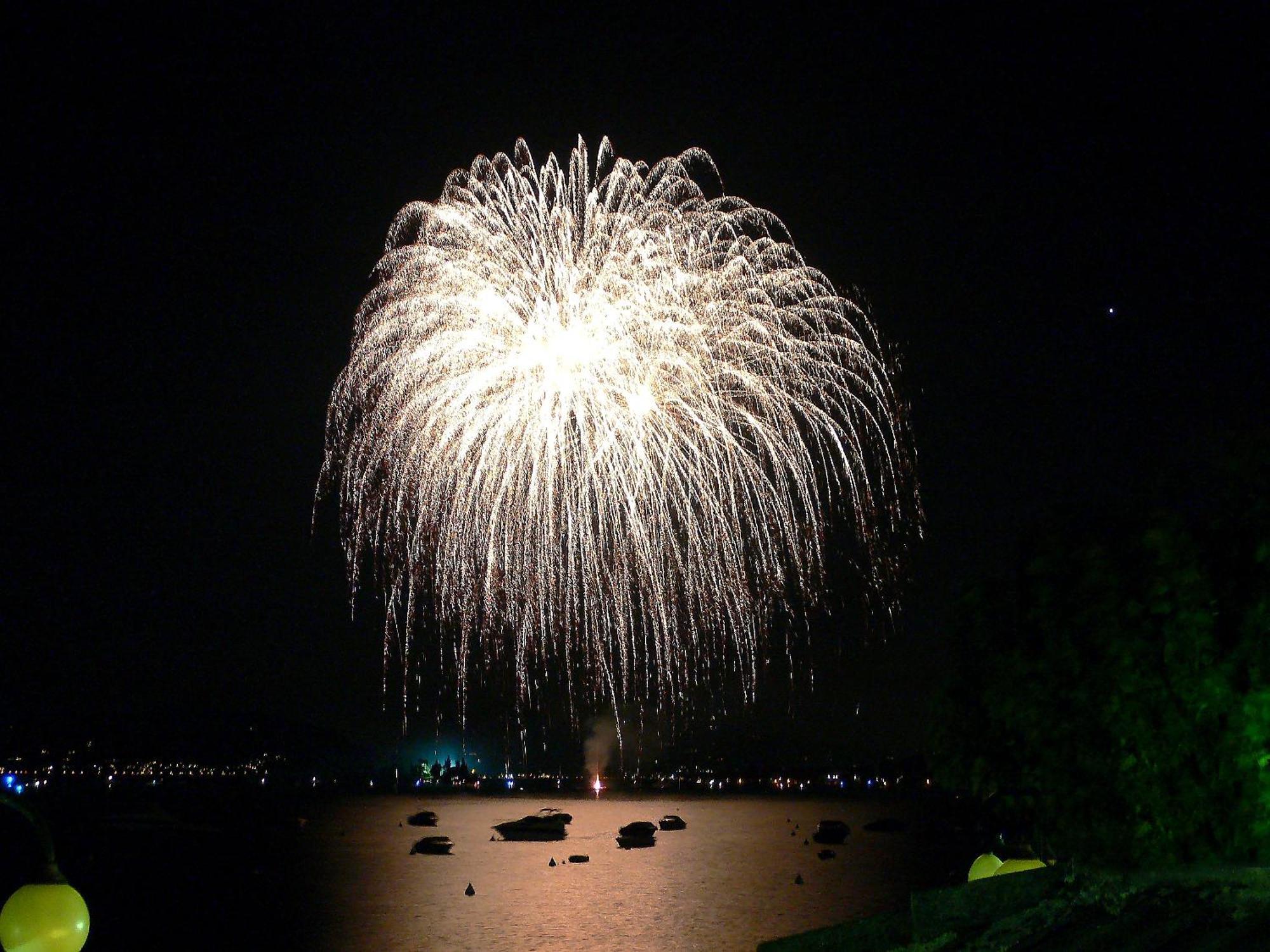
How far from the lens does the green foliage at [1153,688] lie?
8859 millimetres

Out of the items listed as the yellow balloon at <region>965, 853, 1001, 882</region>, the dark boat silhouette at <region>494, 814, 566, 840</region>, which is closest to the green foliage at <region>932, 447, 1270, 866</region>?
the yellow balloon at <region>965, 853, 1001, 882</region>

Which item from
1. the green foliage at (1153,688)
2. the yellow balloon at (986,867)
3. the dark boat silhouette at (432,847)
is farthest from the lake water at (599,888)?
the green foliage at (1153,688)

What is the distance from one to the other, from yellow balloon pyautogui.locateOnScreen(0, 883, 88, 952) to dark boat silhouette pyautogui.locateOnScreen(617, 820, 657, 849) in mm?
89405

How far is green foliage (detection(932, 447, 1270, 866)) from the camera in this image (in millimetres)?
8859

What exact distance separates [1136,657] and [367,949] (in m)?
41.2

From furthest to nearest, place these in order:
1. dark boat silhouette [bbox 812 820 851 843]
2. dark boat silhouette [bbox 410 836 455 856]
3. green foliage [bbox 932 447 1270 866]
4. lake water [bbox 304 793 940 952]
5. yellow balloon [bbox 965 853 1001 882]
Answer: dark boat silhouette [bbox 812 820 851 843], dark boat silhouette [bbox 410 836 455 856], lake water [bbox 304 793 940 952], yellow balloon [bbox 965 853 1001 882], green foliage [bbox 932 447 1270 866]

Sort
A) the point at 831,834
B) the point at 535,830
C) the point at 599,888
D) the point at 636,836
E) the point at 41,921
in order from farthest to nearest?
the point at 535,830
the point at 831,834
the point at 636,836
the point at 599,888
the point at 41,921

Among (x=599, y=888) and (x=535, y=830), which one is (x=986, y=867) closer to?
(x=599, y=888)

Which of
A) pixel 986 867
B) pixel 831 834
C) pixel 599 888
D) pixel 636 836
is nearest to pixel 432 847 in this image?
pixel 636 836

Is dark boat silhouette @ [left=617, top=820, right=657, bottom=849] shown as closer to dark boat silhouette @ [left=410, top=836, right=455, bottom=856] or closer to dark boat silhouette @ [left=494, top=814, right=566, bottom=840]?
dark boat silhouette @ [left=494, top=814, right=566, bottom=840]

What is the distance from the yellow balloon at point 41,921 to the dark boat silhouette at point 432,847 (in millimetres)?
82527

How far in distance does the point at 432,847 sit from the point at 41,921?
83.4 metres

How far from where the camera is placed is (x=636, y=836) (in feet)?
314

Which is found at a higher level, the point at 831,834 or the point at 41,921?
the point at 831,834
